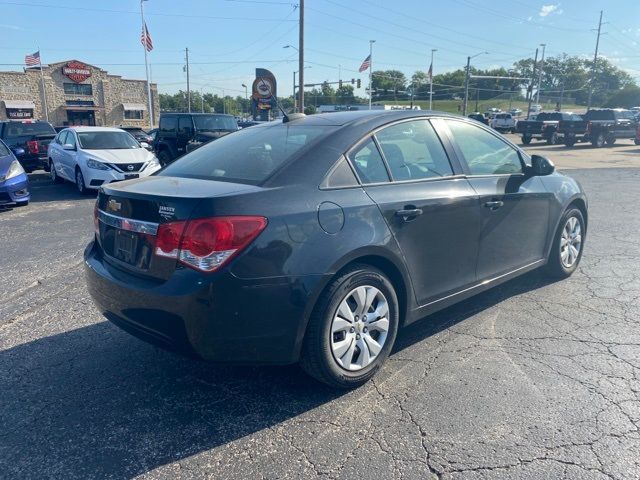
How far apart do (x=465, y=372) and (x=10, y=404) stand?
279 cm

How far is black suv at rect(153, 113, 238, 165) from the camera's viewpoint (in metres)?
15.8

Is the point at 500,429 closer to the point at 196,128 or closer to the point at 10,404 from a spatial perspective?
the point at 10,404

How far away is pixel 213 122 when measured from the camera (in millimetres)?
16391

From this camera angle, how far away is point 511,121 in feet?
149

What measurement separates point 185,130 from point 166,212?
14.2 metres

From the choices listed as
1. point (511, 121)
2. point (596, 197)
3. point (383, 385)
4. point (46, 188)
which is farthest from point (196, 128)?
point (511, 121)

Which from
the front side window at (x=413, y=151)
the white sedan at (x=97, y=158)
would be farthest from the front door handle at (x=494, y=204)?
the white sedan at (x=97, y=158)

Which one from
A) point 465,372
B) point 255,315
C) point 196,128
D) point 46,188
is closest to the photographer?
point 255,315

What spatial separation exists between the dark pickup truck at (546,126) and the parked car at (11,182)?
87.2ft

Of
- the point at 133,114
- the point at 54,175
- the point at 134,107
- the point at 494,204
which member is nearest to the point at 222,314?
the point at 494,204

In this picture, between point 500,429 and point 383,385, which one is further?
point 383,385

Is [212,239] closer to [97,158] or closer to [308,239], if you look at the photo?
[308,239]

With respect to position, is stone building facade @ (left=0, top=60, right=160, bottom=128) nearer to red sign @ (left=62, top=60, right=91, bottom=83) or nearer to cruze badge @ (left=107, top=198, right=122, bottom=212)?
red sign @ (left=62, top=60, right=91, bottom=83)

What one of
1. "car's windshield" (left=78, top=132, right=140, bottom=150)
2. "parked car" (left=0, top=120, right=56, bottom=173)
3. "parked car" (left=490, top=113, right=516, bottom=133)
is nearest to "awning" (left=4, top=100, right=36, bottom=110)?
"parked car" (left=0, top=120, right=56, bottom=173)
